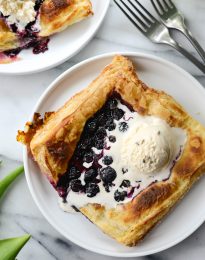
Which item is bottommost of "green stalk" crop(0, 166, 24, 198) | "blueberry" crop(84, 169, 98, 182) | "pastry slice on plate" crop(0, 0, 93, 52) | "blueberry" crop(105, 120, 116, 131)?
"green stalk" crop(0, 166, 24, 198)

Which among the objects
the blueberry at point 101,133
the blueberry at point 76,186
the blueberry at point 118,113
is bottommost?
the blueberry at point 76,186

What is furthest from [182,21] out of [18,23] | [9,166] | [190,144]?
[9,166]

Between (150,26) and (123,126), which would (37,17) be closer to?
(150,26)

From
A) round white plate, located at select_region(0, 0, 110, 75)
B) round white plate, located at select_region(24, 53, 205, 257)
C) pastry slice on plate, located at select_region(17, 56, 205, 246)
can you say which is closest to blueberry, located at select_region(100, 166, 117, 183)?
pastry slice on plate, located at select_region(17, 56, 205, 246)

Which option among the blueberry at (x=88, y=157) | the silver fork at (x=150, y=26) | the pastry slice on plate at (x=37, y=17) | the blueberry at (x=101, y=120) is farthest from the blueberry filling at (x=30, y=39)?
the blueberry at (x=88, y=157)

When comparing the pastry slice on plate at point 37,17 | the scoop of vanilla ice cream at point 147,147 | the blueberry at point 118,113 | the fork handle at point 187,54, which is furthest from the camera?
the pastry slice on plate at point 37,17

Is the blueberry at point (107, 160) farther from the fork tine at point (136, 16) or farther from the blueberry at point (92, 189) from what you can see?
the fork tine at point (136, 16)

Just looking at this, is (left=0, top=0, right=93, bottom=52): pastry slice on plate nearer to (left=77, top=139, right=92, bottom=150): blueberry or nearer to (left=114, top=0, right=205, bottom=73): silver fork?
(left=114, top=0, right=205, bottom=73): silver fork
